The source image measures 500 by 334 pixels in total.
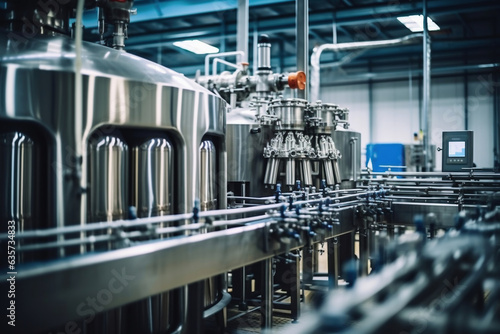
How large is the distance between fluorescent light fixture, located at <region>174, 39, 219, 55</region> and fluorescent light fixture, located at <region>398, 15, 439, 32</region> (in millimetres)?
3613

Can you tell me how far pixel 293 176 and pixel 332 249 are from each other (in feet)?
2.42

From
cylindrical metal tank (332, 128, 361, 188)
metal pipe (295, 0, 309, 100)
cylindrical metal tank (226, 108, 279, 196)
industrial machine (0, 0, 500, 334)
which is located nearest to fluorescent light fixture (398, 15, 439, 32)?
metal pipe (295, 0, 309, 100)

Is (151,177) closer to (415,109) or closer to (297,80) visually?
(297,80)

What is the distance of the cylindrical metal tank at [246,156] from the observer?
3.66m

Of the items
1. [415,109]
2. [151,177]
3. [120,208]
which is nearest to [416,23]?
[415,109]

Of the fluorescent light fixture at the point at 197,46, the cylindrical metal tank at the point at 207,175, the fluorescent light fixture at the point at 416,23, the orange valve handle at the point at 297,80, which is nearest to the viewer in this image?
the cylindrical metal tank at the point at 207,175

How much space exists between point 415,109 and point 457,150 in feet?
19.0

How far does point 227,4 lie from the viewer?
6781mm

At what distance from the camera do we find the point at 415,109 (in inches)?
397

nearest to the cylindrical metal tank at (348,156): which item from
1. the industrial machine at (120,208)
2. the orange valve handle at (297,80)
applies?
the orange valve handle at (297,80)

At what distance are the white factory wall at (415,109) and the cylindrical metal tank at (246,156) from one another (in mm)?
5983

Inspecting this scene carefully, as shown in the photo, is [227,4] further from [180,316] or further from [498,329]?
[498,329]

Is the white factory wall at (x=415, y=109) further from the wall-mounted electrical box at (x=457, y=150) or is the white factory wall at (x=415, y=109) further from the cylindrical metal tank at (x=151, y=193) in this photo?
the cylindrical metal tank at (x=151, y=193)

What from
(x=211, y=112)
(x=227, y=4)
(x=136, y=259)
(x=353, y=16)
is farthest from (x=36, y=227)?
(x=353, y=16)
